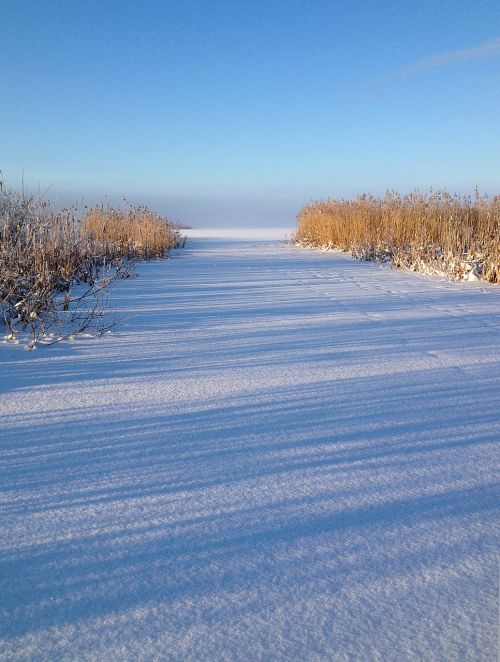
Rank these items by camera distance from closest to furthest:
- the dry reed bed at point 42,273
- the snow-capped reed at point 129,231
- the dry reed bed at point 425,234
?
the dry reed bed at point 42,273 → the dry reed bed at point 425,234 → the snow-capped reed at point 129,231

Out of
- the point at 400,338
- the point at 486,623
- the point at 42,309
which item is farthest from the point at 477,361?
the point at 42,309

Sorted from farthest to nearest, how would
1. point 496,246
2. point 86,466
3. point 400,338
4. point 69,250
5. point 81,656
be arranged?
point 496,246 < point 69,250 < point 400,338 < point 86,466 < point 81,656

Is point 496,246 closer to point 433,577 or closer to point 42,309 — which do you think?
point 42,309

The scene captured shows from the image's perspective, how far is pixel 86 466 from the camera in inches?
74.4

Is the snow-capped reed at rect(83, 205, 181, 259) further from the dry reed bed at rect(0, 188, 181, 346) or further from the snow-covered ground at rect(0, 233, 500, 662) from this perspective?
the snow-covered ground at rect(0, 233, 500, 662)

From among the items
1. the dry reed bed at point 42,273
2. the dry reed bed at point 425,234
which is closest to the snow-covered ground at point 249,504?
the dry reed bed at point 42,273

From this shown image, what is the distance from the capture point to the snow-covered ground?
1156mm

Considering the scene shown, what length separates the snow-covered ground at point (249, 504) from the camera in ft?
3.79

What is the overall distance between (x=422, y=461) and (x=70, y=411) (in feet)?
5.00

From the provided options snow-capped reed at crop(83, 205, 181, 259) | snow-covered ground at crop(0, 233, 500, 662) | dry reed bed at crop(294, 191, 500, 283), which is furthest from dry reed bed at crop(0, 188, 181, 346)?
dry reed bed at crop(294, 191, 500, 283)

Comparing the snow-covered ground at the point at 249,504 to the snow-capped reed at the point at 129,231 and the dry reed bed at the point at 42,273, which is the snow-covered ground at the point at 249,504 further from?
the snow-capped reed at the point at 129,231

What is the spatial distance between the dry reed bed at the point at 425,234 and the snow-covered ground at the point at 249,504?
5.21 m

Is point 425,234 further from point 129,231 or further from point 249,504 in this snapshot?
point 249,504

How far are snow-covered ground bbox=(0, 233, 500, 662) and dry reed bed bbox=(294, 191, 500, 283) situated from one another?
5.21m
